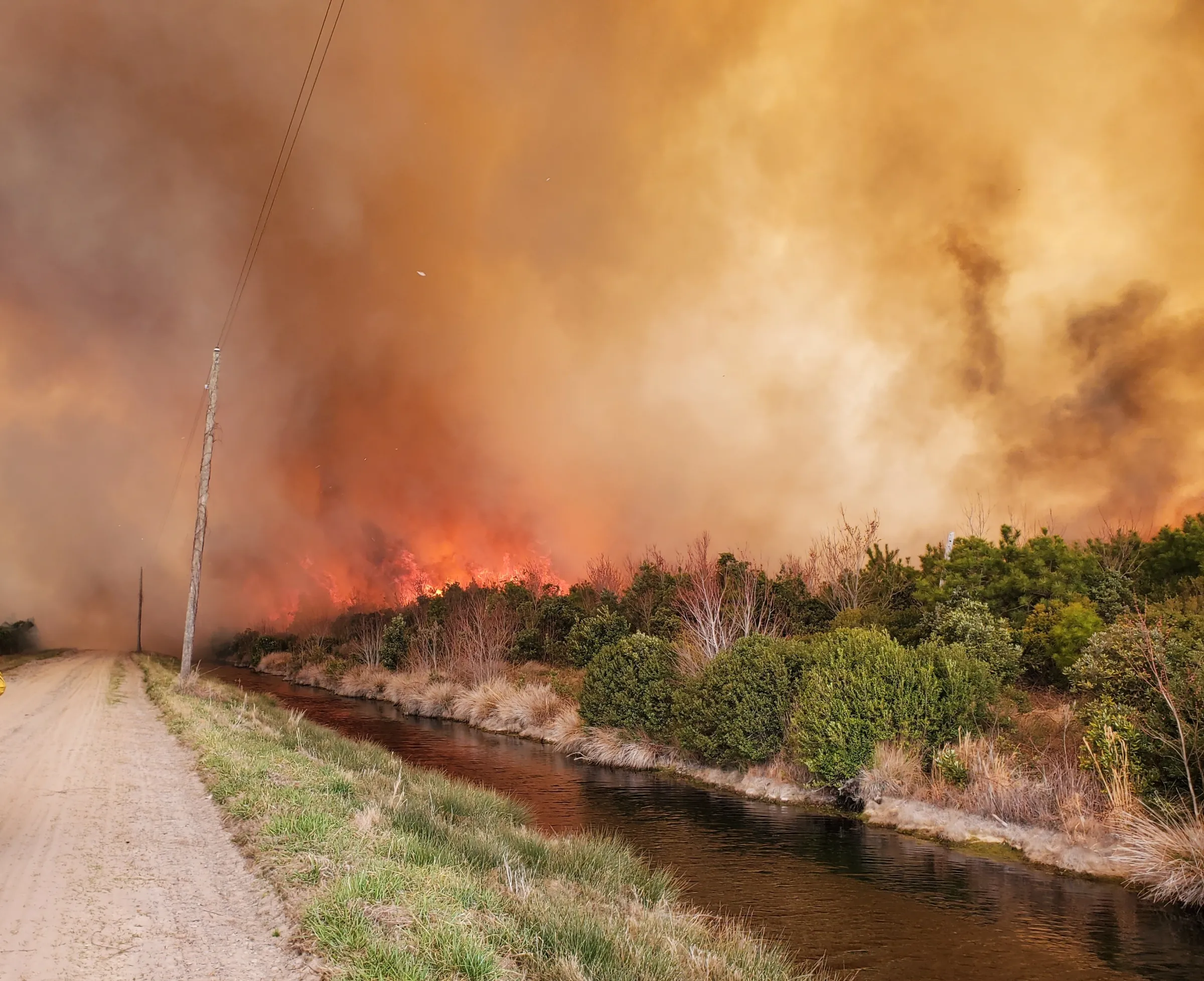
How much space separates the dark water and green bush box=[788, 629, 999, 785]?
1515mm

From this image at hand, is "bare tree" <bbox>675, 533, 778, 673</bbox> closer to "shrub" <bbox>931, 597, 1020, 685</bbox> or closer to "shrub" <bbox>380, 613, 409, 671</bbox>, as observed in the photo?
"shrub" <bbox>931, 597, 1020, 685</bbox>

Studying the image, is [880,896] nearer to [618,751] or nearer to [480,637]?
[618,751]

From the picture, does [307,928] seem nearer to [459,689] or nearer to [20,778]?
[20,778]

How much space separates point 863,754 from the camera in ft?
58.7

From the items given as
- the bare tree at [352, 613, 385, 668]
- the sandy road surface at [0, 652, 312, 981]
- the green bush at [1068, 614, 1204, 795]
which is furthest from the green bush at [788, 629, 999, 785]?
the bare tree at [352, 613, 385, 668]

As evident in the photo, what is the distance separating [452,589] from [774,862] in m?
41.9

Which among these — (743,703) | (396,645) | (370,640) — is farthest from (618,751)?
(370,640)

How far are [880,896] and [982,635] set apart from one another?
38.6ft

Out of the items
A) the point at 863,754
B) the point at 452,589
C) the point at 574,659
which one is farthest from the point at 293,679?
the point at 863,754

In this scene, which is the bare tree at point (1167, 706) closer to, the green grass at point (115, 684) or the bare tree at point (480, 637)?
the bare tree at point (480, 637)

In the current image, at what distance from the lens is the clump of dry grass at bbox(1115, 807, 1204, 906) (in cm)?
1148

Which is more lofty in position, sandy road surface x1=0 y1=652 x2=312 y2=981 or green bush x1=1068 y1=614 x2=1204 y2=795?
green bush x1=1068 y1=614 x2=1204 y2=795

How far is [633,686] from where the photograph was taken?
2555 cm

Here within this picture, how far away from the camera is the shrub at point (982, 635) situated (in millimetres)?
21016
